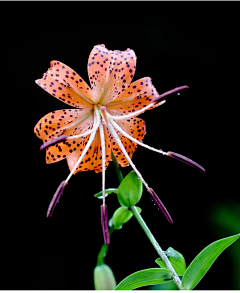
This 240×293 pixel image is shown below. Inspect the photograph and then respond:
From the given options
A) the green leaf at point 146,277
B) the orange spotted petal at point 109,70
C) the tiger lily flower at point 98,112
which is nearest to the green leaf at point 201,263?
the green leaf at point 146,277

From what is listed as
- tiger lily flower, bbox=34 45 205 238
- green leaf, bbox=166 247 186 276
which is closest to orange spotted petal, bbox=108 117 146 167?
tiger lily flower, bbox=34 45 205 238

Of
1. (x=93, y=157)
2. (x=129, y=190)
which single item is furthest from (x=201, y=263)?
(x=93, y=157)

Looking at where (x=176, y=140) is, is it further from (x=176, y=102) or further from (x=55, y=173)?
(x=55, y=173)

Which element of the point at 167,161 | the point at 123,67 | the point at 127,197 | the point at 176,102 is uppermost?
the point at 123,67

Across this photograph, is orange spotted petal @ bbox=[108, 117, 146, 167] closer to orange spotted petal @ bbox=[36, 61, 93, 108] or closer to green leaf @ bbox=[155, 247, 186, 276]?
orange spotted petal @ bbox=[36, 61, 93, 108]

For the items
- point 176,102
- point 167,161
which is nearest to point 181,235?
point 167,161

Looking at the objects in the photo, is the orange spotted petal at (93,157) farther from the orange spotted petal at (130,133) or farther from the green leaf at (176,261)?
the green leaf at (176,261)

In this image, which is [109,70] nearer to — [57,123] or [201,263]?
[57,123]
